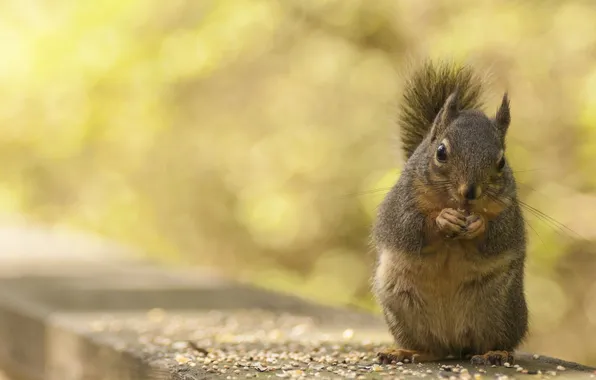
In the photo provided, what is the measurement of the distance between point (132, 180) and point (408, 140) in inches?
247

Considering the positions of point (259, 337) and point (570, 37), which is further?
point (570, 37)

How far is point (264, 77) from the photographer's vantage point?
24.2 feet

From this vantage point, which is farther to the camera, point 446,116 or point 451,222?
point 446,116

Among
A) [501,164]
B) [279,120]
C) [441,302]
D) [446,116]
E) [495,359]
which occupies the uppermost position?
[279,120]

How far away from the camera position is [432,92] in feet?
7.90

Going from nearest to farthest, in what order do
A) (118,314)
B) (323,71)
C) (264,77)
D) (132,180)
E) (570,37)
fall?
(118,314), (570,37), (323,71), (264,77), (132,180)

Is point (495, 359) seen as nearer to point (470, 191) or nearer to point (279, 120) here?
point (470, 191)

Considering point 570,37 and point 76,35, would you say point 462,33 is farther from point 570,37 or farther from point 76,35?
point 76,35

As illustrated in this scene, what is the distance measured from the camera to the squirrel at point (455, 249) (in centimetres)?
197

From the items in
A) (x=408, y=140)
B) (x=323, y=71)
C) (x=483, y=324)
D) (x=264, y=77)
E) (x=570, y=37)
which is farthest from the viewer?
(x=264, y=77)

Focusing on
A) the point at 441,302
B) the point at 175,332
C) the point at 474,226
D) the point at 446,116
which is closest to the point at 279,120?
the point at 175,332

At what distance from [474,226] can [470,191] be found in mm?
73

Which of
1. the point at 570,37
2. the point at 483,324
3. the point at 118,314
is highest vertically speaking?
the point at 570,37

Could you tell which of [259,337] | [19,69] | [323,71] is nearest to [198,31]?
[323,71]
